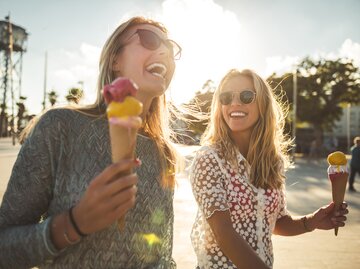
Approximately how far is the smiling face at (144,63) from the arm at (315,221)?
1.36 meters

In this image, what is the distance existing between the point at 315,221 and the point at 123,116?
6.02ft

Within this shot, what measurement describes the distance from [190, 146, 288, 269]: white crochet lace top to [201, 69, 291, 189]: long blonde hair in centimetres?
10

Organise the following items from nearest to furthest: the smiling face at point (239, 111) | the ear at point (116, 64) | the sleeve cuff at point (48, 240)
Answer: the sleeve cuff at point (48, 240)
the ear at point (116, 64)
the smiling face at point (239, 111)

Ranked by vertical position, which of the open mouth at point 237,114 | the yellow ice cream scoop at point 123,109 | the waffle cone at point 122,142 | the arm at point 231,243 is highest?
the open mouth at point 237,114

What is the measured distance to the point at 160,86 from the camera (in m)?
1.84

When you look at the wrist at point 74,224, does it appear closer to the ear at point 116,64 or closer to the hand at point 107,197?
the hand at point 107,197

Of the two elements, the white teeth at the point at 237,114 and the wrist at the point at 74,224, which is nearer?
the wrist at the point at 74,224

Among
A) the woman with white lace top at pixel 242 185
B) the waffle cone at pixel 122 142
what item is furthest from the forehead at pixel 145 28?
the waffle cone at pixel 122 142

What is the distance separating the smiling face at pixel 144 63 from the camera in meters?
1.83

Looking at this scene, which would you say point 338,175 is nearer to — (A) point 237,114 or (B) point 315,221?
(B) point 315,221

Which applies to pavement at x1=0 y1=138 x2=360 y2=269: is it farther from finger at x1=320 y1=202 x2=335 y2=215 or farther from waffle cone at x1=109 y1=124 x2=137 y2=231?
waffle cone at x1=109 y1=124 x2=137 y2=231

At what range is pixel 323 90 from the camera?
159ft

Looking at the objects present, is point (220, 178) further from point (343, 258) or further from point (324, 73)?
point (324, 73)

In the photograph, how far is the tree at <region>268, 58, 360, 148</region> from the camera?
4684 centimetres
